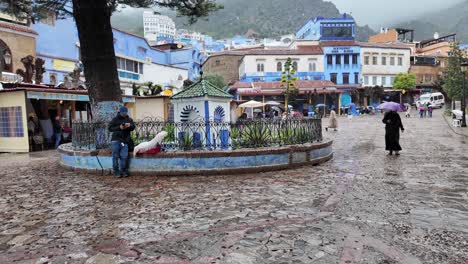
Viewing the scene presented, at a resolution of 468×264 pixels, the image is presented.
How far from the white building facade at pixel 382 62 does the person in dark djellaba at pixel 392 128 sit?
142 feet

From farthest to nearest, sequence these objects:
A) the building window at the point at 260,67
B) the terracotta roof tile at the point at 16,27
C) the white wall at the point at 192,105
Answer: the building window at the point at 260,67 → the terracotta roof tile at the point at 16,27 → the white wall at the point at 192,105

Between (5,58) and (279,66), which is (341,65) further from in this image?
(5,58)

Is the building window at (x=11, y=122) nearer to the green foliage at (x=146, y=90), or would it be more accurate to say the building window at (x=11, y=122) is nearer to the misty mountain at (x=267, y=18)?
the green foliage at (x=146, y=90)

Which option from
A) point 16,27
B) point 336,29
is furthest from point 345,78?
point 16,27

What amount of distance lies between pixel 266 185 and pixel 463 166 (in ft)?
18.4

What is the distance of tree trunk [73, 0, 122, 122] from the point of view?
9758 mm

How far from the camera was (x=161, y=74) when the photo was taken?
1480 inches

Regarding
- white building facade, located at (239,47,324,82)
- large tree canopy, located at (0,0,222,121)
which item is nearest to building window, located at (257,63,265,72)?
white building facade, located at (239,47,324,82)

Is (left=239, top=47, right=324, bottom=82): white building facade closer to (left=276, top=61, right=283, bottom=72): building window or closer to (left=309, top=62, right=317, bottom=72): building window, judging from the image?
(left=276, top=61, right=283, bottom=72): building window

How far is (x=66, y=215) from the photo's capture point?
5.72 m

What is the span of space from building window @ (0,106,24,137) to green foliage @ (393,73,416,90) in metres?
48.3

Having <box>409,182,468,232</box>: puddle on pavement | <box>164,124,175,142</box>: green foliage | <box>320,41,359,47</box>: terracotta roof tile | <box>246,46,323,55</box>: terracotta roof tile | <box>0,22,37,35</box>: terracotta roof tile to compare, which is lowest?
<box>409,182,468,232</box>: puddle on pavement

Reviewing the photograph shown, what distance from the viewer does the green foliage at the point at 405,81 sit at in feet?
168

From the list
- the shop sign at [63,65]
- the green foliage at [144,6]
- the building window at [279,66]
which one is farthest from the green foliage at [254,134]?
the building window at [279,66]
